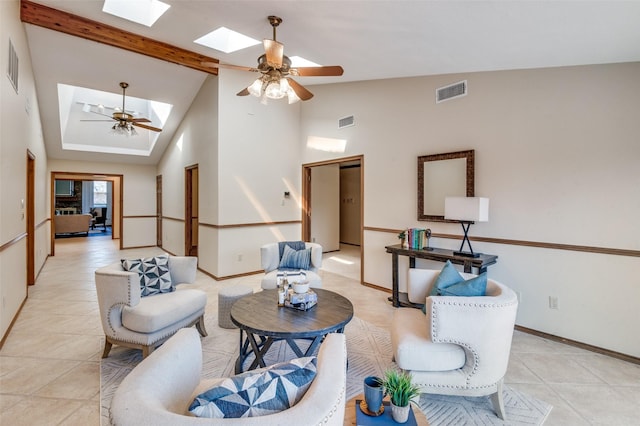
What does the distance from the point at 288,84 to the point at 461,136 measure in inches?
85.7

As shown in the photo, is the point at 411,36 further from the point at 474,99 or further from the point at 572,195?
the point at 572,195

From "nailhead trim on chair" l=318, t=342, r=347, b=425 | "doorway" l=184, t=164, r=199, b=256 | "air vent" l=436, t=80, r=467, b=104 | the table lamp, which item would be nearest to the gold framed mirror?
the table lamp

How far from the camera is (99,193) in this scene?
46.9 feet

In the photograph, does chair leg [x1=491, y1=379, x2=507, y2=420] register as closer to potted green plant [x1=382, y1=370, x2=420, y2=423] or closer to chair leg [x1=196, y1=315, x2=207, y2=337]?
potted green plant [x1=382, y1=370, x2=420, y2=423]

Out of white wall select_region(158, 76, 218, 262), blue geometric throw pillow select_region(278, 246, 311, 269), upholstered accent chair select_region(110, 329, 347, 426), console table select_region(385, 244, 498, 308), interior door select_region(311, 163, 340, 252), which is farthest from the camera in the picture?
interior door select_region(311, 163, 340, 252)

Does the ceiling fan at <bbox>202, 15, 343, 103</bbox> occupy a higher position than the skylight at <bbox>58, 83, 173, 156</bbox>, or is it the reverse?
the skylight at <bbox>58, 83, 173, 156</bbox>

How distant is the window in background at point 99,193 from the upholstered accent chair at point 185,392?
16.1m

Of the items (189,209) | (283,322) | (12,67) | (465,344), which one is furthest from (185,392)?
(189,209)

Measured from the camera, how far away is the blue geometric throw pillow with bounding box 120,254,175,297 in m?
2.89

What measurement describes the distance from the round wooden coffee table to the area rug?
0.28 metres

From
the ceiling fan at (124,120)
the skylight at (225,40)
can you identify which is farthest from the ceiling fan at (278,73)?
the ceiling fan at (124,120)

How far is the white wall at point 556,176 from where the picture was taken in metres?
2.74

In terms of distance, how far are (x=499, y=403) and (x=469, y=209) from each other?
186cm

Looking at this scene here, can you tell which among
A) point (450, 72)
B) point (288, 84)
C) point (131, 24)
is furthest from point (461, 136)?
point (131, 24)
